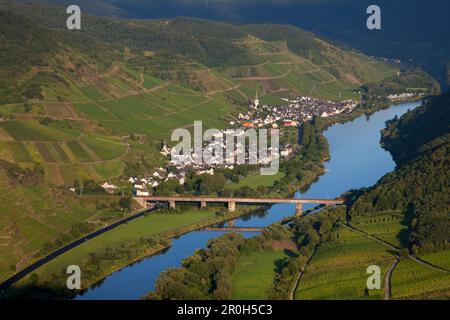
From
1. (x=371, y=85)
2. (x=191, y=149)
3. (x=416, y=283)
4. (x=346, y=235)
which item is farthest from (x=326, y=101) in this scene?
(x=416, y=283)

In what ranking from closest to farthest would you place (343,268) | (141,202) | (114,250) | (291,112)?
1. (343,268)
2. (114,250)
3. (141,202)
4. (291,112)

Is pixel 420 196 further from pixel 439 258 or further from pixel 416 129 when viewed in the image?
pixel 416 129

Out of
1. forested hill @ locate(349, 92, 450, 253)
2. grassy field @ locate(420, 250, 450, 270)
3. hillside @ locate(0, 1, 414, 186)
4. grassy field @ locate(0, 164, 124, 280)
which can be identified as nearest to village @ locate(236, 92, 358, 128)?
hillside @ locate(0, 1, 414, 186)

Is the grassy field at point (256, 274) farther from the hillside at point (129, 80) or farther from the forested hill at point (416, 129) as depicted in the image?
the forested hill at point (416, 129)

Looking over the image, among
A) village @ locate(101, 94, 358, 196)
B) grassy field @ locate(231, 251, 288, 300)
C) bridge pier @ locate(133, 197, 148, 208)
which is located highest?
village @ locate(101, 94, 358, 196)

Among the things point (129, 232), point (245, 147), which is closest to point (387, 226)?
point (129, 232)

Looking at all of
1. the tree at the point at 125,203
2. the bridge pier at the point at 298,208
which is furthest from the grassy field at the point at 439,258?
the tree at the point at 125,203

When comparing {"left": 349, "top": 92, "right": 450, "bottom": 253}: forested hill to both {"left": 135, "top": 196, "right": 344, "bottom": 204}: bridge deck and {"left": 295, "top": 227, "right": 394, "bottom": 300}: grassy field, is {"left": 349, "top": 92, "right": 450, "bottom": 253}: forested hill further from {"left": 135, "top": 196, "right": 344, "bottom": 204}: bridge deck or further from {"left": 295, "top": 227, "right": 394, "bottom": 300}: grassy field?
{"left": 135, "top": 196, "right": 344, "bottom": 204}: bridge deck
